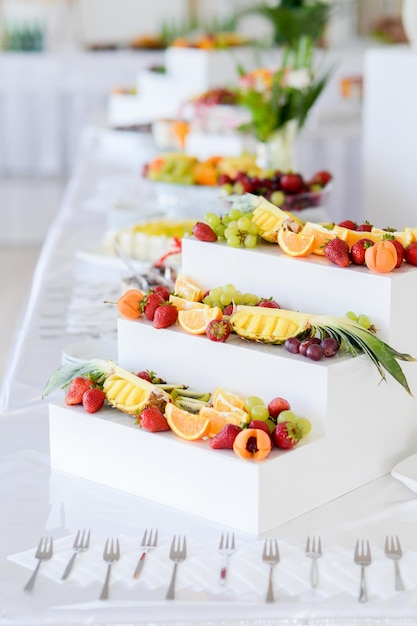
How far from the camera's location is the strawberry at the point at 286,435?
1124 millimetres

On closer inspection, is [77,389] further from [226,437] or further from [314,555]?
[314,555]

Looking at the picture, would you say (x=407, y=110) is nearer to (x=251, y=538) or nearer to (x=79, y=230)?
(x=79, y=230)

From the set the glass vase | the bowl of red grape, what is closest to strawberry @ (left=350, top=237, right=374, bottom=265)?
the bowl of red grape

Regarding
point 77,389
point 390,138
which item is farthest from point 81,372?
point 390,138

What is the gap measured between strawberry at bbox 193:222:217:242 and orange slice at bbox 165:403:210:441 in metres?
0.28

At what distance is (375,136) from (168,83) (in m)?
1.43

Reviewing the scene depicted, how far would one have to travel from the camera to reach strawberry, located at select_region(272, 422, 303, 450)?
1.12 meters

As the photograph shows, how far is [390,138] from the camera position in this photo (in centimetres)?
320

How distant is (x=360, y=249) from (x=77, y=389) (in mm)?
380

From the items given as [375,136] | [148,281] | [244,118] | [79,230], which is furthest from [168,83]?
[148,281]

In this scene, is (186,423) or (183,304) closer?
(186,423)

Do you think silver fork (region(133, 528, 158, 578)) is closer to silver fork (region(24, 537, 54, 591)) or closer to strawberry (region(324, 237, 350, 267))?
silver fork (region(24, 537, 54, 591))

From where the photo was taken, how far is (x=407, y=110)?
10.3 ft

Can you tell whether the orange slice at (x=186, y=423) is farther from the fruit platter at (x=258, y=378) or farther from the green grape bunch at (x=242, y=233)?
the green grape bunch at (x=242, y=233)
